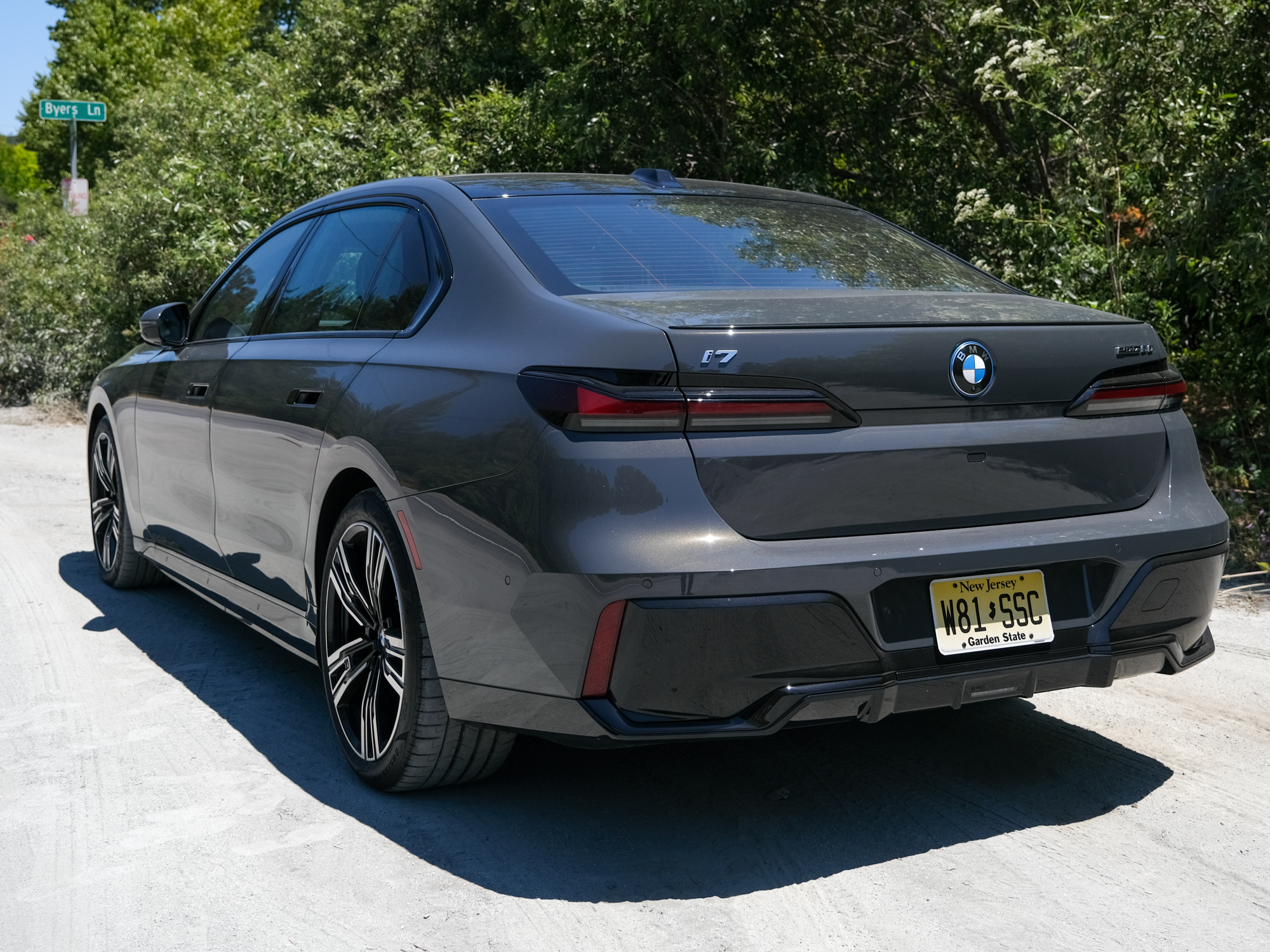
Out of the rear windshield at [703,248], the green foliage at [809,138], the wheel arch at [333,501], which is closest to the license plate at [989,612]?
the rear windshield at [703,248]

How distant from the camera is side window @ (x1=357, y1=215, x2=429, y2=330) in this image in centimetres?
374

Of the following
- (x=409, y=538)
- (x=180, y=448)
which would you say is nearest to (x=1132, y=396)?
(x=409, y=538)

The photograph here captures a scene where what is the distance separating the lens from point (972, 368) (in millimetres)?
Result: 3076

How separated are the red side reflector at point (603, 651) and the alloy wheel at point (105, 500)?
395cm

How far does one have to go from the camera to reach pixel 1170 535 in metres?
3.25

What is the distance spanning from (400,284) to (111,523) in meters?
3.14

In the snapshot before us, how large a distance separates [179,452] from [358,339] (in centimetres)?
158

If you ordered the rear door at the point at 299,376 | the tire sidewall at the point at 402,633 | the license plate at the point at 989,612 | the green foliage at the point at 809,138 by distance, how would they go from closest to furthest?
the license plate at the point at 989,612 → the tire sidewall at the point at 402,633 → the rear door at the point at 299,376 → the green foliage at the point at 809,138

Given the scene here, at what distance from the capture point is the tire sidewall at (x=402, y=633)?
335 centimetres

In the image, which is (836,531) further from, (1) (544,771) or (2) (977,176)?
(2) (977,176)

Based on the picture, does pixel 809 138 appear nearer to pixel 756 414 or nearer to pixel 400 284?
pixel 400 284

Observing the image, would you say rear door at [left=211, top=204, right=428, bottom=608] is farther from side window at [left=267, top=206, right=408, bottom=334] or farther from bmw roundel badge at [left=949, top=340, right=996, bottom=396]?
bmw roundel badge at [left=949, top=340, right=996, bottom=396]

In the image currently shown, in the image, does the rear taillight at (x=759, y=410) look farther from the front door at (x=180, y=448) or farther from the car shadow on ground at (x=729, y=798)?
the front door at (x=180, y=448)

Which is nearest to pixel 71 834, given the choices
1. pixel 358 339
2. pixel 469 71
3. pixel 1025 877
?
pixel 358 339
